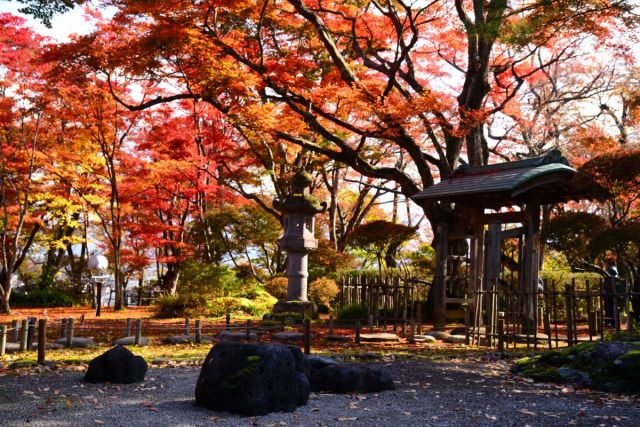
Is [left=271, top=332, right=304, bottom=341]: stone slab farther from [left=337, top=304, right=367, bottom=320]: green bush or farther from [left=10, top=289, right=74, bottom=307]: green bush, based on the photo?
[left=10, top=289, right=74, bottom=307]: green bush

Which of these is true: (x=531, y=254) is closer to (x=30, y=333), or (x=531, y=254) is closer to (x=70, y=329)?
(x=70, y=329)

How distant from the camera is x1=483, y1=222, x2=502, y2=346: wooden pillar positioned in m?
11.4

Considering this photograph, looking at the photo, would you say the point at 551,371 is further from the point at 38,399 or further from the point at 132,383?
the point at 38,399

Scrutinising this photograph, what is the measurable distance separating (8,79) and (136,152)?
4.96 m

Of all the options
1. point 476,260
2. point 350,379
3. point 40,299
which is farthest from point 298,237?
point 40,299

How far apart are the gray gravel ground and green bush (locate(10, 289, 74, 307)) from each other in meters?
15.9

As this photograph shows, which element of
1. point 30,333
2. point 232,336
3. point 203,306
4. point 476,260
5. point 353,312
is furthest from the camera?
point 203,306

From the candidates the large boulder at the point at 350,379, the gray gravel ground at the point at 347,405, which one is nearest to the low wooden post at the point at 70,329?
the gray gravel ground at the point at 347,405

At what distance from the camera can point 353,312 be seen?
48.3 feet

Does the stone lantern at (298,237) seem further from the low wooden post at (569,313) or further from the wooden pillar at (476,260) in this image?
the low wooden post at (569,313)

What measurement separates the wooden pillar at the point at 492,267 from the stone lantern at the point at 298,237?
450cm

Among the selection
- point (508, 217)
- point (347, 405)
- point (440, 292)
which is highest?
point (508, 217)

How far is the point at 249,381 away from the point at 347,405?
1095 mm

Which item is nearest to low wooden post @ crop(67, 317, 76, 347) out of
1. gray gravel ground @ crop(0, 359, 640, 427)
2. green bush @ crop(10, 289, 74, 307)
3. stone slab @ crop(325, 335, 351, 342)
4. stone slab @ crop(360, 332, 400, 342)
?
gray gravel ground @ crop(0, 359, 640, 427)
